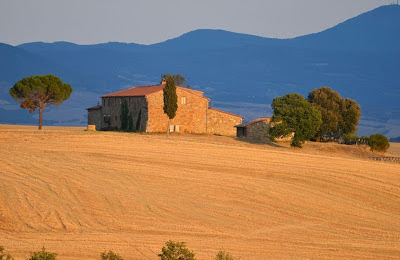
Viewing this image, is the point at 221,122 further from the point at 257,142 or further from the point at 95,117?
the point at 95,117

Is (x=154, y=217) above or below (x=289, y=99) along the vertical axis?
below

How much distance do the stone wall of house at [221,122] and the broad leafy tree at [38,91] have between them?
15494 millimetres

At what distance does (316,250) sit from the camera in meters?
25.2

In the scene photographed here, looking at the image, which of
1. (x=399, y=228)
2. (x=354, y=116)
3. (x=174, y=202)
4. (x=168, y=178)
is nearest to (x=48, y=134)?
(x=168, y=178)

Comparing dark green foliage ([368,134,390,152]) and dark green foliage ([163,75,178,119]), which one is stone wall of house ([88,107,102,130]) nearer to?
dark green foliage ([163,75,178,119])

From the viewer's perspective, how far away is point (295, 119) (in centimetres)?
7156

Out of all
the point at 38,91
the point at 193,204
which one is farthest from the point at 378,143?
the point at 193,204

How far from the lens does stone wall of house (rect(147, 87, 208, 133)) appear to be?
72.1 meters

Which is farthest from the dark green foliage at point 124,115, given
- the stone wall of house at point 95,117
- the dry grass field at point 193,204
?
the dry grass field at point 193,204

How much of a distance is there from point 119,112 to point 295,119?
703 inches

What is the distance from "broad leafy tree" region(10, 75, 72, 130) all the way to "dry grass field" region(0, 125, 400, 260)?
27.7 m

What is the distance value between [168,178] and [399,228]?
12.6m

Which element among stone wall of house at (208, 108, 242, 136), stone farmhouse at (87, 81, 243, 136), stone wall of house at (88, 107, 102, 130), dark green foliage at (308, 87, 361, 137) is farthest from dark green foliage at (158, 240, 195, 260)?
dark green foliage at (308, 87, 361, 137)

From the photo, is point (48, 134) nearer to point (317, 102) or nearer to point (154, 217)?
point (154, 217)
